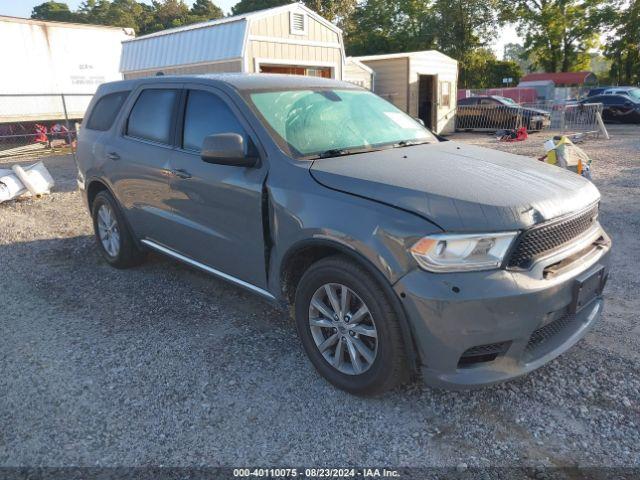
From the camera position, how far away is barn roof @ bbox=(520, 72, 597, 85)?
42.2 m

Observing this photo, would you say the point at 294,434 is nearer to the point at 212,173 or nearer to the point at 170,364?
the point at 170,364

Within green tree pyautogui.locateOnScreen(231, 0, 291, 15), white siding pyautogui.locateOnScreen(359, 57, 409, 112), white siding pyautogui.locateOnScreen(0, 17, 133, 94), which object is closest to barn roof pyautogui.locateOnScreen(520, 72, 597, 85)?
green tree pyautogui.locateOnScreen(231, 0, 291, 15)

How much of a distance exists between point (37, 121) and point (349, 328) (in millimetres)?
18060

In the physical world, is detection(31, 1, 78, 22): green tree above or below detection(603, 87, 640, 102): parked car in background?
above

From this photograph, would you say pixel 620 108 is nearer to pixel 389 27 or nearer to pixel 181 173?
pixel 181 173

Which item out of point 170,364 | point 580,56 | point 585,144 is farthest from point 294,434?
point 580,56

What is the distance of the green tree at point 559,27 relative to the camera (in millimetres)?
42622

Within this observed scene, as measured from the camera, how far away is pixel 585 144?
15672 mm

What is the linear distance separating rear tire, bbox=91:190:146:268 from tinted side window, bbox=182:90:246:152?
1.45 meters

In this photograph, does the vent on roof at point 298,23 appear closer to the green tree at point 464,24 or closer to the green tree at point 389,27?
the green tree at point 389,27

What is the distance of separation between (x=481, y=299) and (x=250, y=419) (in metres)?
1.45

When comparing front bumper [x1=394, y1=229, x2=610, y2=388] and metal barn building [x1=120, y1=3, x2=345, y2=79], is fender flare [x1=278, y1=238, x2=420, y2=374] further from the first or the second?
metal barn building [x1=120, y1=3, x2=345, y2=79]

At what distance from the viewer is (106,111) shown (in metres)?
5.18

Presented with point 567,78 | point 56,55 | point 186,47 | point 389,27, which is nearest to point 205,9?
point 389,27
